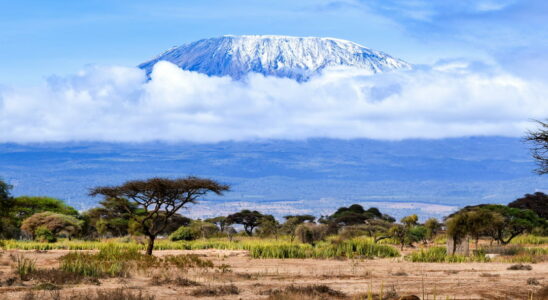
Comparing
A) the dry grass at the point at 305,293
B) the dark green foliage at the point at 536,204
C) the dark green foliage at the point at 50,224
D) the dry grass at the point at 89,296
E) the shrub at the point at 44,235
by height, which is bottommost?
the dry grass at the point at 89,296

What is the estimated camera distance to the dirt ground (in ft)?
72.7

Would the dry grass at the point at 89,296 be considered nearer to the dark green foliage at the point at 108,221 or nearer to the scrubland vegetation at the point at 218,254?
the scrubland vegetation at the point at 218,254

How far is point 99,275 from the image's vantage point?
25688 mm

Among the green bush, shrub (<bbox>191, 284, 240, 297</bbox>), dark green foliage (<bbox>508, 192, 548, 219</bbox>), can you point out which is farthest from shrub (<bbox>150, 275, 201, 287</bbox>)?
dark green foliage (<bbox>508, 192, 548, 219</bbox>)

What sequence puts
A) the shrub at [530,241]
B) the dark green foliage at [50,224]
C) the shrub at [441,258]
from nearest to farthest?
the shrub at [441,258], the shrub at [530,241], the dark green foliage at [50,224]

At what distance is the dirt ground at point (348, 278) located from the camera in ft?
72.7

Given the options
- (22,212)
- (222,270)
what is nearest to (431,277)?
(222,270)

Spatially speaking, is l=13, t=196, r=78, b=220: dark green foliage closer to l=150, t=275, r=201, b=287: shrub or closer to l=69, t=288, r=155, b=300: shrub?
l=150, t=275, r=201, b=287: shrub

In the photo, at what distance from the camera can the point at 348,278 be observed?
88.7 feet

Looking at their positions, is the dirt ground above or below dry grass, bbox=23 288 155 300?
above

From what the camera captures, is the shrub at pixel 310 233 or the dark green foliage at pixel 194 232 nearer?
the shrub at pixel 310 233

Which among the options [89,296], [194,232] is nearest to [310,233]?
[194,232]

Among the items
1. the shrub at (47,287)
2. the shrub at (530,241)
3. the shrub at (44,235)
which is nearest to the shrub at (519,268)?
the shrub at (530,241)

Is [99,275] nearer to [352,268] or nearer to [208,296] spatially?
[208,296]
